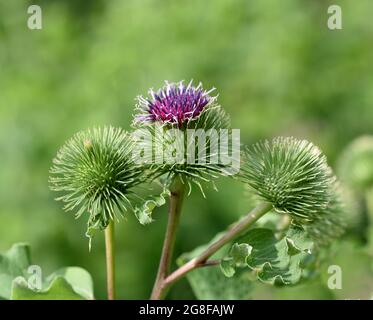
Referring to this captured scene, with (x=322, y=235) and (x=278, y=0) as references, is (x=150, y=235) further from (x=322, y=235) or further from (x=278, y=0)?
(x=322, y=235)

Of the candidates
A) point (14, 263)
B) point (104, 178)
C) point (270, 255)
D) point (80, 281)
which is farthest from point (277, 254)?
point (14, 263)

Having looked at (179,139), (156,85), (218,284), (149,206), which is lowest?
(218,284)

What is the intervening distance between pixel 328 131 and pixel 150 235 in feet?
5.12

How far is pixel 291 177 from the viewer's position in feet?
6.84

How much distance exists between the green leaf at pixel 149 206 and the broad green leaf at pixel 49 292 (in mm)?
304

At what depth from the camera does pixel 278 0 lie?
523 cm

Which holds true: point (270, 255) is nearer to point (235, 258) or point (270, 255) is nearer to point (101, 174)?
point (235, 258)

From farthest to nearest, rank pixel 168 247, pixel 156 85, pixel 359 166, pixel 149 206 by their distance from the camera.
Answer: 1. pixel 156 85
2. pixel 359 166
3. pixel 168 247
4. pixel 149 206

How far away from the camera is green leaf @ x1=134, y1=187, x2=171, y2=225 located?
1.84 m

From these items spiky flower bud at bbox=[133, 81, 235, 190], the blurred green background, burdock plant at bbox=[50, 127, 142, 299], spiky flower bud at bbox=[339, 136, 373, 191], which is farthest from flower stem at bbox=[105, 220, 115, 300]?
the blurred green background

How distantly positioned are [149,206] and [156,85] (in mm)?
2904

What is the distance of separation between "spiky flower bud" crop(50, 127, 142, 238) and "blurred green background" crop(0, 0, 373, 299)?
239 centimetres

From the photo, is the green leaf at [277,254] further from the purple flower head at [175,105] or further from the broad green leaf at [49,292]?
the broad green leaf at [49,292]

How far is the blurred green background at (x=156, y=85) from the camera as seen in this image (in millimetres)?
4637
